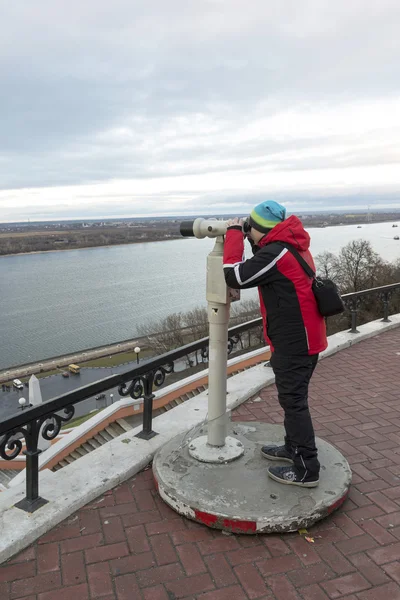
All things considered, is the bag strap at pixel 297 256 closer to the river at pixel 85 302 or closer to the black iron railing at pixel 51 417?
the black iron railing at pixel 51 417

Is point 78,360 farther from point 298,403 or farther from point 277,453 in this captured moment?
point 298,403

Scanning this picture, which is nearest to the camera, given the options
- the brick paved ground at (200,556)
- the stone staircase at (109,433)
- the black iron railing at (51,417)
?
the brick paved ground at (200,556)

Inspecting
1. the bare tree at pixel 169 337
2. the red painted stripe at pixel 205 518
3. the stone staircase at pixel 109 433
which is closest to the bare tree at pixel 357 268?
the bare tree at pixel 169 337

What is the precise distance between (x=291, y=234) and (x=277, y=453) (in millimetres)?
1377

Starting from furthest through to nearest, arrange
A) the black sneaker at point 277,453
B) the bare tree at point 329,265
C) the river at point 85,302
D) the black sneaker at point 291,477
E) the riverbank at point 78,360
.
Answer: the river at point 85,302
the riverbank at point 78,360
the bare tree at point 329,265
the black sneaker at point 277,453
the black sneaker at point 291,477

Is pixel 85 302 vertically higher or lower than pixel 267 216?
lower

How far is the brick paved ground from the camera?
1.96 meters

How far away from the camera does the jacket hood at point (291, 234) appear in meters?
2.31

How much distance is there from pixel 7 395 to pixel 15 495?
31.7 metres

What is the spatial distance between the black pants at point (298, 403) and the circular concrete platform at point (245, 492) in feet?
0.55

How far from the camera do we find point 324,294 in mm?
2322

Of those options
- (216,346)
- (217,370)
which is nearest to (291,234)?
(216,346)

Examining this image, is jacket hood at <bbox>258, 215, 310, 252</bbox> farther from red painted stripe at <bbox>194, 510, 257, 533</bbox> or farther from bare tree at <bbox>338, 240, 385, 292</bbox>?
bare tree at <bbox>338, 240, 385, 292</bbox>

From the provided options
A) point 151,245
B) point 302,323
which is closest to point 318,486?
point 302,323
